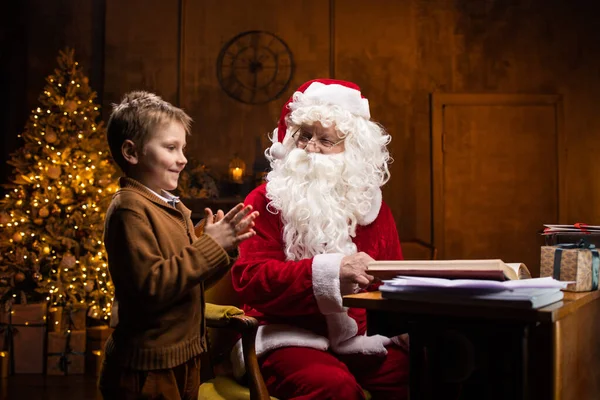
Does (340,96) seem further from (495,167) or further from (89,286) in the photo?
(495,167)

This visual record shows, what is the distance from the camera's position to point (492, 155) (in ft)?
21.4

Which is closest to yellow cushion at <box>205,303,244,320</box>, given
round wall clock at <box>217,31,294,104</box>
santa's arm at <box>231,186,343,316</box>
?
santa's arm at <box>231,186,343,316</box>

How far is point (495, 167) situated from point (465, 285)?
5330 mm

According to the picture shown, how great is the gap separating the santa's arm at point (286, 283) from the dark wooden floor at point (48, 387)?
7.75 ft

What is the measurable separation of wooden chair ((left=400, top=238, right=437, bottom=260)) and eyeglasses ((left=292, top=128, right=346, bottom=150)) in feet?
10.6

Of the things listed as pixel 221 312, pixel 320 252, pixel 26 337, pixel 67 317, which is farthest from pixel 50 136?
pixel 221 312

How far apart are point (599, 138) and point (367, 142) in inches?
187

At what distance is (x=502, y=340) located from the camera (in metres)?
1.54

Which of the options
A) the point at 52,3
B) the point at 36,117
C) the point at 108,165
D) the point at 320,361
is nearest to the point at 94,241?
the point at 108,165

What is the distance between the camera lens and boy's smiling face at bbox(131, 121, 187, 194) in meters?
1.79

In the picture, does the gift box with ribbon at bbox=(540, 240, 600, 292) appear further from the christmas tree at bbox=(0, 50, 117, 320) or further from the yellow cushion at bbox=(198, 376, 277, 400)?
the christmas tree at bbox=(0, 50, 117, 320)

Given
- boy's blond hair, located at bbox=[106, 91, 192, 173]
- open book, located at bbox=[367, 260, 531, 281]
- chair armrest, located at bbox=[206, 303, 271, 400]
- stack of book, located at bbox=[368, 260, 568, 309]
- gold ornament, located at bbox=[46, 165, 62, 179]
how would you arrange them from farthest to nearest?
1. gold ornament, located at bbox=[46, 165, 62, 179]
2. chair armrest, located at bbox=[206, 303, 271, 400]
3. boy's blond hair, located at bbox=[106, 91, 192, 173]
4. open book, located at bbox=[367, 260, 531, 281]
5. stack of book, located at bbox=[368, 260, 568, 309]

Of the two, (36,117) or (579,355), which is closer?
(579,355)

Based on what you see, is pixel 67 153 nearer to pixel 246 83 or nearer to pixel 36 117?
pixel 36 117
